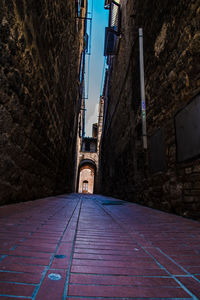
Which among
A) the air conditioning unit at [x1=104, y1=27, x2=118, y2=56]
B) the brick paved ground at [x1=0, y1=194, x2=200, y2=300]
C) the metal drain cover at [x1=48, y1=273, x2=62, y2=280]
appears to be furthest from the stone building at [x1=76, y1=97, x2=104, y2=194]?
the metal drain cover at [x1=48, y1=273, x2=62, y2=280]

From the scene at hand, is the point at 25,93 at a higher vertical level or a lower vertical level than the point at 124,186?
higher

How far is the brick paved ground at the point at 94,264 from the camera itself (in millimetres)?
762

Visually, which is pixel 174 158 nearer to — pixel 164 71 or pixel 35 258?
pixel 164 71

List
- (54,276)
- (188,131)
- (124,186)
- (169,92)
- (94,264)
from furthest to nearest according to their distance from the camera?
(124,186) → (169,92) → (188,131) → (94,264) → (54,276)

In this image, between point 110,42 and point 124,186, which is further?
point 110,42

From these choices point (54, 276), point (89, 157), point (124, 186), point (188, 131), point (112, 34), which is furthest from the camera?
point (89, 157)

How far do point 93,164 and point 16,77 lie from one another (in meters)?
17.4

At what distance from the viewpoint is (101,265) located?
102 cm

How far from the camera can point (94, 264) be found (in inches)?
40.4

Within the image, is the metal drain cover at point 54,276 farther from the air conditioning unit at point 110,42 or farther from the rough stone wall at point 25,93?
the air conditioning unit at point 110,42

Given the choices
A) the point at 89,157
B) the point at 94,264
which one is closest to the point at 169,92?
the point at 94,264

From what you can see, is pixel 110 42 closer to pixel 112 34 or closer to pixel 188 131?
pixel 112 34

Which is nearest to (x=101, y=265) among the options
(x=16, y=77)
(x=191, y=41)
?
(x=16, y=77)

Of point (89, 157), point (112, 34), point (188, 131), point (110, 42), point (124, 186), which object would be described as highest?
point (112, 34)
